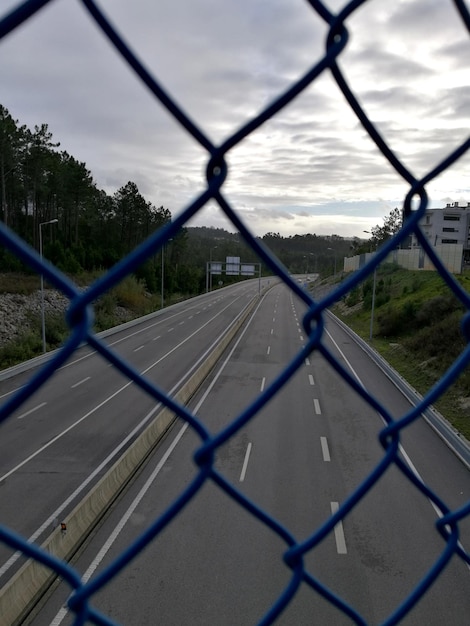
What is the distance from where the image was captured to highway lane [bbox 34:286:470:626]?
7078 mm

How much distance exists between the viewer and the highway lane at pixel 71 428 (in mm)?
9664

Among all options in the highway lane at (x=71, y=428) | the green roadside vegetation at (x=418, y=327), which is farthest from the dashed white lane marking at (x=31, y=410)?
the green roadside vegetation at (x=418, y=327)

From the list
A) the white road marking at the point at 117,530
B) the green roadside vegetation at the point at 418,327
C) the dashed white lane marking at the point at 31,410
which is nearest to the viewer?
the white road marking at the point at 117,530

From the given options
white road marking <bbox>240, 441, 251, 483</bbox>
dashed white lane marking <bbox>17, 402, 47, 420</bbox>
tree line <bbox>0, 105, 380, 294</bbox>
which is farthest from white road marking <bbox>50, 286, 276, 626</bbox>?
tree line <bbox>0, 105, 380, 294</bbox>

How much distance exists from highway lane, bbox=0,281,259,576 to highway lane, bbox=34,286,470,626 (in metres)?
1.26

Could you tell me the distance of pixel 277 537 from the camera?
885 centimetres

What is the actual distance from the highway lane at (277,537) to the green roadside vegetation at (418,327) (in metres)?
3.68

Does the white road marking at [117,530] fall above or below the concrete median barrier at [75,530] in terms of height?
below

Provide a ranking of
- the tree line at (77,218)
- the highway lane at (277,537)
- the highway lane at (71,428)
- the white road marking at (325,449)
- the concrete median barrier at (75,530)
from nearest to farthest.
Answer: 1. the concrete median barrier at (75,530)
2. the highway lane at (277,537)
3. the highway lane at (71,428)
4. the white road marking at (325,449)
5. the tree line at (77,218)

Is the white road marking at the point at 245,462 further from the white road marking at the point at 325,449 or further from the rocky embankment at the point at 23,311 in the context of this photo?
the rocky embankment at the point at 23,311

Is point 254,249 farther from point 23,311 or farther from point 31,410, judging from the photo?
point 23,311

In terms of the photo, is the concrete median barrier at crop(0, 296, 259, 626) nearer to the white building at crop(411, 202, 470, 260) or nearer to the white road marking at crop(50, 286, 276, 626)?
the white road marking at crop(50, 286, 276, 626)

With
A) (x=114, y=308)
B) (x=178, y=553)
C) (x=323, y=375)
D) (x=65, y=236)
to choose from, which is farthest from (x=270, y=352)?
(x=65, y=236)

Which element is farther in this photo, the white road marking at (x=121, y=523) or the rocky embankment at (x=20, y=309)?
the rocky embankment at (x=20, y=309)
